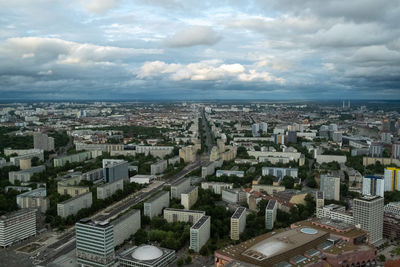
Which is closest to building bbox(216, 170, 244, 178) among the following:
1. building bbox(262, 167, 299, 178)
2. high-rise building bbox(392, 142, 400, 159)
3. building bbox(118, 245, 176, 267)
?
building bbox(262, 167, 299, 178)

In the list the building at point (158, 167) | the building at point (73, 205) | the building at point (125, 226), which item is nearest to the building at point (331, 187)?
the building at point (125, 226)

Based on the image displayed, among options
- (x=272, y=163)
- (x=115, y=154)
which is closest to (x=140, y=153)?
(x=115, y=154)

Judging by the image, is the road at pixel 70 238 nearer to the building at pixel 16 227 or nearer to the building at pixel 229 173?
the building at pixel 16 227

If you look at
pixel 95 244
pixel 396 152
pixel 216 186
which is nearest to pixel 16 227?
pixel 95 244

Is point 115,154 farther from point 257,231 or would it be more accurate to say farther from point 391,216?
point 391,216

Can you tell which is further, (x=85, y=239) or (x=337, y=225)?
(x=337, y=225)

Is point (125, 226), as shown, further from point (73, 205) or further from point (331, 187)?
point (331, 187)

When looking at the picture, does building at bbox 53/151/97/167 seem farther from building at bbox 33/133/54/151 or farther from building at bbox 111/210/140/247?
building at bbox 111/210/140/247
